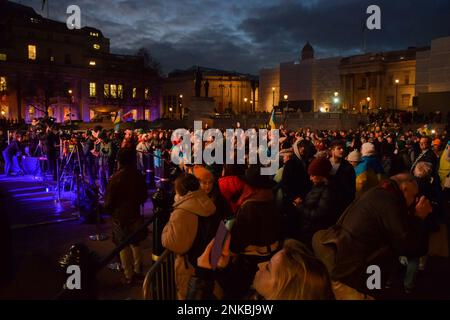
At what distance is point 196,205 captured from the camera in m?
3.80

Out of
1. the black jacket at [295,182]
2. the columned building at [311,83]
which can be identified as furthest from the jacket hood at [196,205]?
the columned building at [311,83]

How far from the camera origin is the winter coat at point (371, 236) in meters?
3.28

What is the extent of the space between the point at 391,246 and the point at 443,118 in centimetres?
4432

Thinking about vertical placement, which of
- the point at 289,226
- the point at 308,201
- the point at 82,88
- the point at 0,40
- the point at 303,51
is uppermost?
the point at 303,51

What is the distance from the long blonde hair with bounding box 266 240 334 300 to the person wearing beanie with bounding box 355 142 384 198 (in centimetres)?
430

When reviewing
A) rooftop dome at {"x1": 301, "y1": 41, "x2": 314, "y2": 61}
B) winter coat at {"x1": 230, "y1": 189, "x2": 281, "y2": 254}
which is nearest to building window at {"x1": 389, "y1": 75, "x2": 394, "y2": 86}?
rooftop dome at {"x1": 301, "y1": 41, "x2": 314, "y2": 61}

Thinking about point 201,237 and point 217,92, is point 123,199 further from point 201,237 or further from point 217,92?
point 217,92

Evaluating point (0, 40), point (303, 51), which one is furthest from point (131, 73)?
point (0, 40)

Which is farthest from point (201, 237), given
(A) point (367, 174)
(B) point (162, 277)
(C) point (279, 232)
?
(A) point (367, 174)

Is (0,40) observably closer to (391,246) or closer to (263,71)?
(391,246)

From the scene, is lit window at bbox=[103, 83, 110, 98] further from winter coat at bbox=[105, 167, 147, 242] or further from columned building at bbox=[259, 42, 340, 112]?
winter coat at bbox=[105, 167, 147, 242]

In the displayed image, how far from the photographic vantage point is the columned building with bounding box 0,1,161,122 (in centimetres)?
5947

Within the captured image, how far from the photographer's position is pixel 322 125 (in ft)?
153

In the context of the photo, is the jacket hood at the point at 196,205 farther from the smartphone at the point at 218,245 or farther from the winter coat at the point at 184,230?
the smartphone at the point at 218,245
